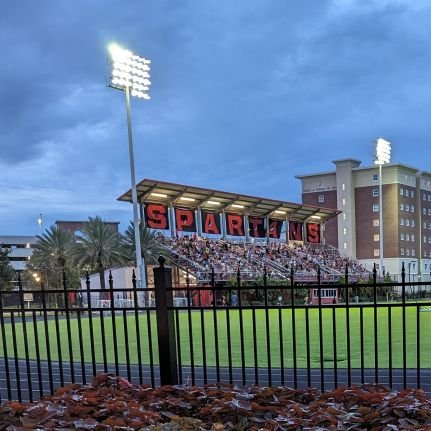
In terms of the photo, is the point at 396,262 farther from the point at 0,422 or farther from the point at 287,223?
the point at 0,422

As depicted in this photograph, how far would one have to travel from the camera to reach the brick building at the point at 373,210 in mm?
75625

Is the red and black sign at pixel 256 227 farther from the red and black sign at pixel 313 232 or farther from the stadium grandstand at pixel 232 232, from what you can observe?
the red and black sign at pixel 313 232

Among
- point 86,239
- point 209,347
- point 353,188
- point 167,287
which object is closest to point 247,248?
point 86,239

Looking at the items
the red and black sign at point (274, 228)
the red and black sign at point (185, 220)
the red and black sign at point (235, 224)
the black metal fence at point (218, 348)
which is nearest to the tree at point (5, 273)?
the red and black sign at point (185, 220)

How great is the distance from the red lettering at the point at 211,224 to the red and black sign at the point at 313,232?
18559 mm

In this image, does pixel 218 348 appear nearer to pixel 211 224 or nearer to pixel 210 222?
pixel 210 222

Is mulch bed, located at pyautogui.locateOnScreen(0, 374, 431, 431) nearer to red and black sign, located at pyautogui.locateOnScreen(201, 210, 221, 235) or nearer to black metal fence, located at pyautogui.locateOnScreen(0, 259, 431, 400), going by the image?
black metal fence, located at pyautogui.locateOnScreen(0, 259, 431, 400)

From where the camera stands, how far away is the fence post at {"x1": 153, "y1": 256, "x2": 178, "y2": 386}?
5285 mm

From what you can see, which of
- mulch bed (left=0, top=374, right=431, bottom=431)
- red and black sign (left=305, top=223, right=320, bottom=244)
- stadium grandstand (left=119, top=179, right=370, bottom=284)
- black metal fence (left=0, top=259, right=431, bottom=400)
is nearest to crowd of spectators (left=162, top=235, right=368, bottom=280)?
stadium grandstand (left=119, top=179, right=370, bottom=284)

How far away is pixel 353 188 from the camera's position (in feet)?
256

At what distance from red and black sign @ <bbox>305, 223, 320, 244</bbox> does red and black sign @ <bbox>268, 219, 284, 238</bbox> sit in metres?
6.17

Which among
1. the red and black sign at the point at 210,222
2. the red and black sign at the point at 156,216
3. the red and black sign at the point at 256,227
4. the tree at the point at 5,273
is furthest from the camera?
the red and black sign at the point at 256,227

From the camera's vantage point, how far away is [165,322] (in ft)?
17.4

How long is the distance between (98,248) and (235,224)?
20.4 metres
